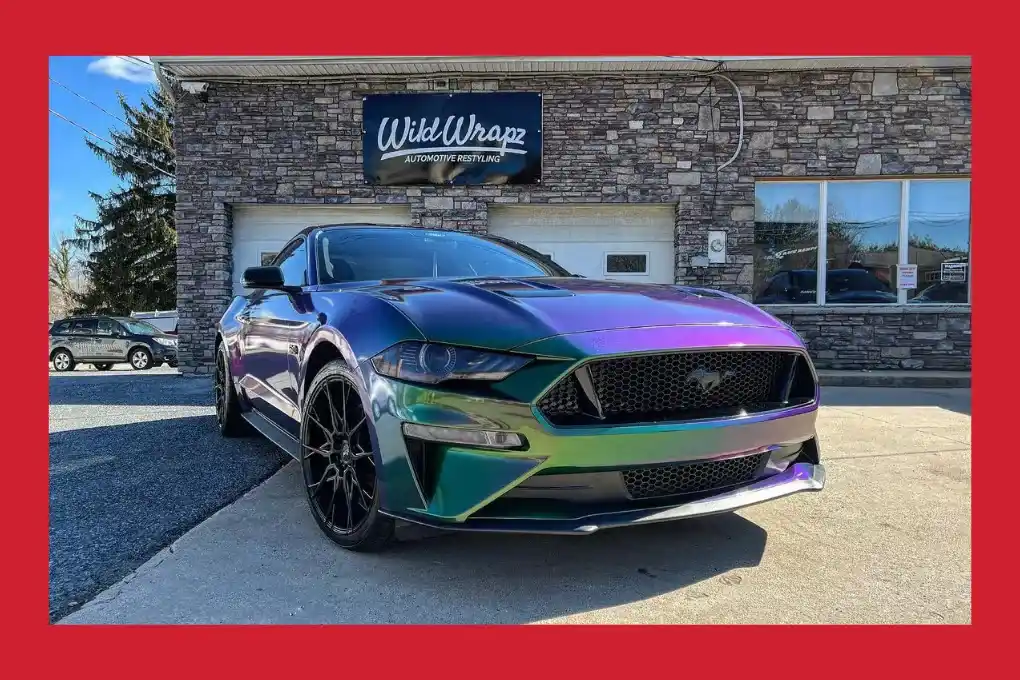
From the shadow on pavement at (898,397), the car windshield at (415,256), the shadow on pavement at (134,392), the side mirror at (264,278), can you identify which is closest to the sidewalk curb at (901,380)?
the shadow on pavement at (898,397)

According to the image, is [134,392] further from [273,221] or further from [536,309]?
[536,309]

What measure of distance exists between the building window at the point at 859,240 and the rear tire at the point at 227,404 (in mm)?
7380

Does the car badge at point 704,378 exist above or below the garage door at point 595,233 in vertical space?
below

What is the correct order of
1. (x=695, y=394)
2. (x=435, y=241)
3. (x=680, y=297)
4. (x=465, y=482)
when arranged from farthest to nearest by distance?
(x=435, y=241) → (x=680, y=297) → (x=695, y=394) → (x=465, y=482)

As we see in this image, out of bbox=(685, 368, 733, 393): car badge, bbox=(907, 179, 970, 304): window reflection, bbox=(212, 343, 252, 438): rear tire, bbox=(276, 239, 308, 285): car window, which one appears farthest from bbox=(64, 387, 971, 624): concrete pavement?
bbox=(907, 179, 970, 304): window reflection

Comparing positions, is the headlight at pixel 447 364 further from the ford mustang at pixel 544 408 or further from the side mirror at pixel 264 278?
the side mirror at pixel 264 278

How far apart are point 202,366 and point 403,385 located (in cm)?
810

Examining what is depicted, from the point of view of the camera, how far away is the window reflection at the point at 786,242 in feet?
29.5

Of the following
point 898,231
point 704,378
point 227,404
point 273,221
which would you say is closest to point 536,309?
point 704,378

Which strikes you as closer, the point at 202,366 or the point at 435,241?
the point at 435,241

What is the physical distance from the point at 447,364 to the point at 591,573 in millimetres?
965

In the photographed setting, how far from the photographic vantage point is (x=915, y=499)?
314cm

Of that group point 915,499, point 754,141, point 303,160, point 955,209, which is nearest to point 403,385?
point 915,499

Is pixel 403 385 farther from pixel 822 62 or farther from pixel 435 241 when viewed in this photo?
pixel 822 62
